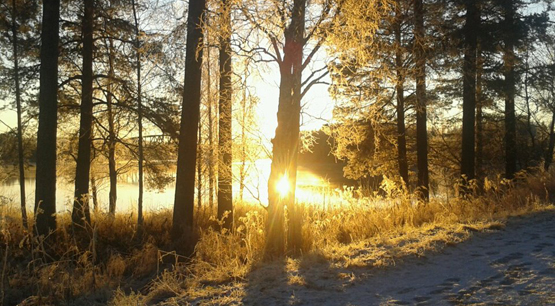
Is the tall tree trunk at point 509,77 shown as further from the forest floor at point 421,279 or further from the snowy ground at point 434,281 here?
the snowy ground at point 434,281

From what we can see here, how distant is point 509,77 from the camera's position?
54.5ft

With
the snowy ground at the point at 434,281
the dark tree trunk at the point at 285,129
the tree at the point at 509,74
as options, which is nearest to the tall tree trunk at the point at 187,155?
the dark tree trunk at the point at 285,129

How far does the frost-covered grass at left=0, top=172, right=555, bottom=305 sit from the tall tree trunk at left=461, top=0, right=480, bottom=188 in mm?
3538

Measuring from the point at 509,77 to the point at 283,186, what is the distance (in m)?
14.1

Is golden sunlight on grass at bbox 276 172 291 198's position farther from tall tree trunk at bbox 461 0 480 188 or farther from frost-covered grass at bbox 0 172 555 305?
tall tree trunk at bbox 461 0 480 188

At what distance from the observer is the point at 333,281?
4.79 meters

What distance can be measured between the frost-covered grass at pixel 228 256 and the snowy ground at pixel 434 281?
0.11 m

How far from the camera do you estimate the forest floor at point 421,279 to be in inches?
160

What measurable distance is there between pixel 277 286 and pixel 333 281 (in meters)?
0.65

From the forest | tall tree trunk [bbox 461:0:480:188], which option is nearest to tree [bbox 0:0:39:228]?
the forest

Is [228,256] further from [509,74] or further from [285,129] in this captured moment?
[509,74]

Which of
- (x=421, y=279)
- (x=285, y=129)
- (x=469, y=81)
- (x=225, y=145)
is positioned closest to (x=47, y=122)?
(x=225, y=145)

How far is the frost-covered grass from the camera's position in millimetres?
5051

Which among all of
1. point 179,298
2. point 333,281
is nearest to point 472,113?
point 333,281
